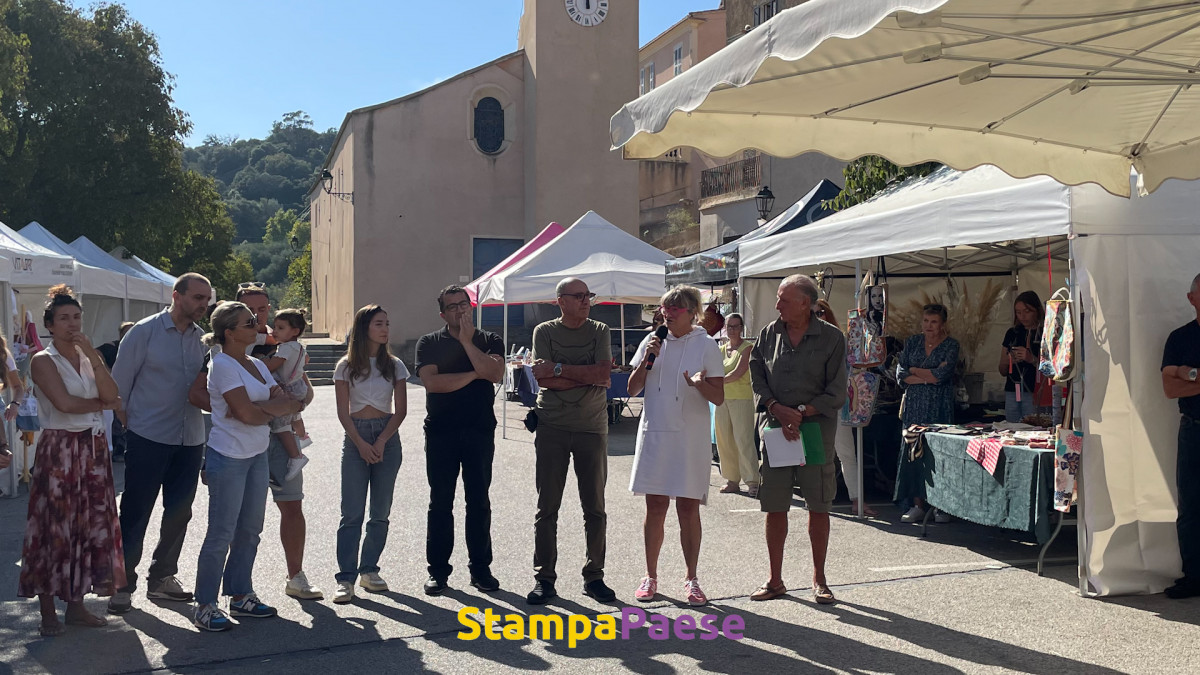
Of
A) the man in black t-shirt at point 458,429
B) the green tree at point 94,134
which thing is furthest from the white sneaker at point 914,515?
the green tree at point 94,134

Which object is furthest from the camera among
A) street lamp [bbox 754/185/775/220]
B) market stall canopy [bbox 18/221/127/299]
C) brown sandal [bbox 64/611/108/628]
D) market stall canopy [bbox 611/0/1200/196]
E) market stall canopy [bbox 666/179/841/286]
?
street lamp [bbox 754/185/775/220]

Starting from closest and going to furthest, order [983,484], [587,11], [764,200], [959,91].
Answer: [959,91]
[983,484]
[764,200]
[587,11]

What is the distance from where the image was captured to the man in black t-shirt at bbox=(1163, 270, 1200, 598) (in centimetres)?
605

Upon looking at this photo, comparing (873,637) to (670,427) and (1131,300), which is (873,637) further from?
(1131,300)

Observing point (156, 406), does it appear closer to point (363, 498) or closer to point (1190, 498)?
point (363, 498)

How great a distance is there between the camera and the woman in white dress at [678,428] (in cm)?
602

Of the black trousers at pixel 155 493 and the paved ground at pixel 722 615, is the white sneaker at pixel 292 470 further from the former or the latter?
the paved ground at pixel 722 615

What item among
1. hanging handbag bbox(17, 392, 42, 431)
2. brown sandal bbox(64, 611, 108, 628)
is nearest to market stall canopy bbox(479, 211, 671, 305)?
hanging handbag bbox(17, 392, 42, 431)

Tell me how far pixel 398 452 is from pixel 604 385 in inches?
52.0

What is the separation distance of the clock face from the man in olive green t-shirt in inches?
1021

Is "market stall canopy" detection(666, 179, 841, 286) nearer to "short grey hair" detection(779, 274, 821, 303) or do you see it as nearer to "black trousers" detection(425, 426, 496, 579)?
"short grey hair" detection(779, 274, 821, 303)

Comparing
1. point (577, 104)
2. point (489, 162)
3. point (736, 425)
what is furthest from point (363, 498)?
point (489, 162)

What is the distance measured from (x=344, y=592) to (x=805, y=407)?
286 cm

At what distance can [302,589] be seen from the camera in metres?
6.12
